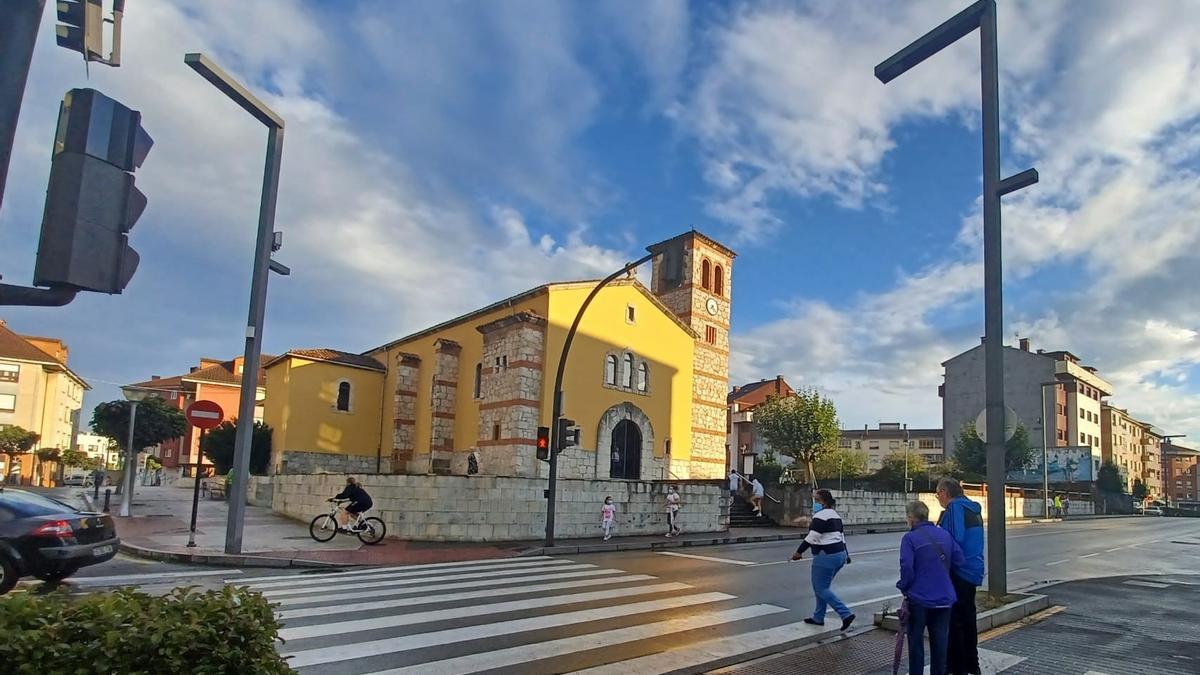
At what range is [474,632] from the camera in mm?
7828

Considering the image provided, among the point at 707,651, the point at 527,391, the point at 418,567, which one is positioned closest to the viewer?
the point at 707,651

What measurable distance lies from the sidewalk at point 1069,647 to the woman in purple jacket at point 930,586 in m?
0.99

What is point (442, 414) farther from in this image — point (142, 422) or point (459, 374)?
point (142, 422)

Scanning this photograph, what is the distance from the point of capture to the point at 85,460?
6850cm

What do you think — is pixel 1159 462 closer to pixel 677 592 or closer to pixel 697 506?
pixel 697 506

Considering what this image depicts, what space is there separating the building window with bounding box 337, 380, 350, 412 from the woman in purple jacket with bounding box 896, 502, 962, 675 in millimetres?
35205

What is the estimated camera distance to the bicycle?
1722 cm

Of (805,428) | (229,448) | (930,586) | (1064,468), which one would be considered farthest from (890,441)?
(930,586)

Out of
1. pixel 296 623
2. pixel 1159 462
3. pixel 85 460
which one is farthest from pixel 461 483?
pixel 1159 462

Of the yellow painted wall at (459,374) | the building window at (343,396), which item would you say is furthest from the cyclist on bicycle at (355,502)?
the building window at (343,396)

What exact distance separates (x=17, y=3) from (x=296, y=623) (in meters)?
7.15

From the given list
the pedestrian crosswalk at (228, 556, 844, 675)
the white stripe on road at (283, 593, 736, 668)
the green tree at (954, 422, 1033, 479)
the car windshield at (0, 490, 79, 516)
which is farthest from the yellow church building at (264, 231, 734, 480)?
the green tree at (954, 422, 1033, 479)

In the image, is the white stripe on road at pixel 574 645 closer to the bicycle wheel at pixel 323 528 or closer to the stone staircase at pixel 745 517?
the bicycle wheel at pixel 323 528

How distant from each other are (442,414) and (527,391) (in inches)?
271
